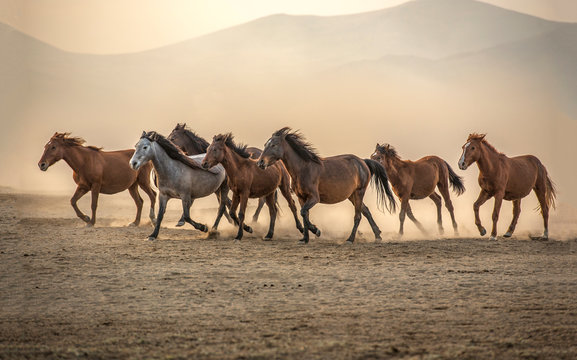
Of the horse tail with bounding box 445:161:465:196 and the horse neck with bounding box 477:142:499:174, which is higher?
the horse neck with bounding box 477:142:499:174

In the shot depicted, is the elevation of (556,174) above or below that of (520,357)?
above

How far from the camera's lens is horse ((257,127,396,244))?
13.0 m

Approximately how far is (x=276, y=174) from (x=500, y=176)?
4.89 meters

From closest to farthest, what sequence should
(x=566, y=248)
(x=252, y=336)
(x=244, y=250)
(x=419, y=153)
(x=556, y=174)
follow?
(x=252, y=336) → (x=244, y=250) → (x=566, y=248) → (x=556, y=174) → (x=419, y=153)

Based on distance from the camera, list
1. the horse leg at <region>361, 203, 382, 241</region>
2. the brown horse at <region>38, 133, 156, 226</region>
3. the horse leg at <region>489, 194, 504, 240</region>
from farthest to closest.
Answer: the brown horse at <region>38, 133, 156, 226</region>
the horse leg at <region>489, 194, 504, 240</region>
the horse leg at <region>361, 203, 382, 241</region>

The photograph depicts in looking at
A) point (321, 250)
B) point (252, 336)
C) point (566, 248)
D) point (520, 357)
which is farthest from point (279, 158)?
point (520, 357)

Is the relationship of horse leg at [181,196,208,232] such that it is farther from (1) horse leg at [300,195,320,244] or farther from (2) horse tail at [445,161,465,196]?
(2) horse tail at [445,161,465,196]

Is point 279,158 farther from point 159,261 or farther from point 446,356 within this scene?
point 446,356

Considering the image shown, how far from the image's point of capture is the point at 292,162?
1311cm

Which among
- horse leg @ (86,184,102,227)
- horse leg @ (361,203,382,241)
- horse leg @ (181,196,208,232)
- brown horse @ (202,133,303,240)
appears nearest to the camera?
horse leg @ (181,196,208,232)

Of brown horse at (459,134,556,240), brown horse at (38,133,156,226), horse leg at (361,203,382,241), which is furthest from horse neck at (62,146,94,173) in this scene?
brown horse at (459,134,556,240)

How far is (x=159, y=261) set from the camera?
10.4 m

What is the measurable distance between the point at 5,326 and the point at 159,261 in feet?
13.2

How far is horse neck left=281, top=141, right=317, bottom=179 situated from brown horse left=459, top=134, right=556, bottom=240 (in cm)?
352
